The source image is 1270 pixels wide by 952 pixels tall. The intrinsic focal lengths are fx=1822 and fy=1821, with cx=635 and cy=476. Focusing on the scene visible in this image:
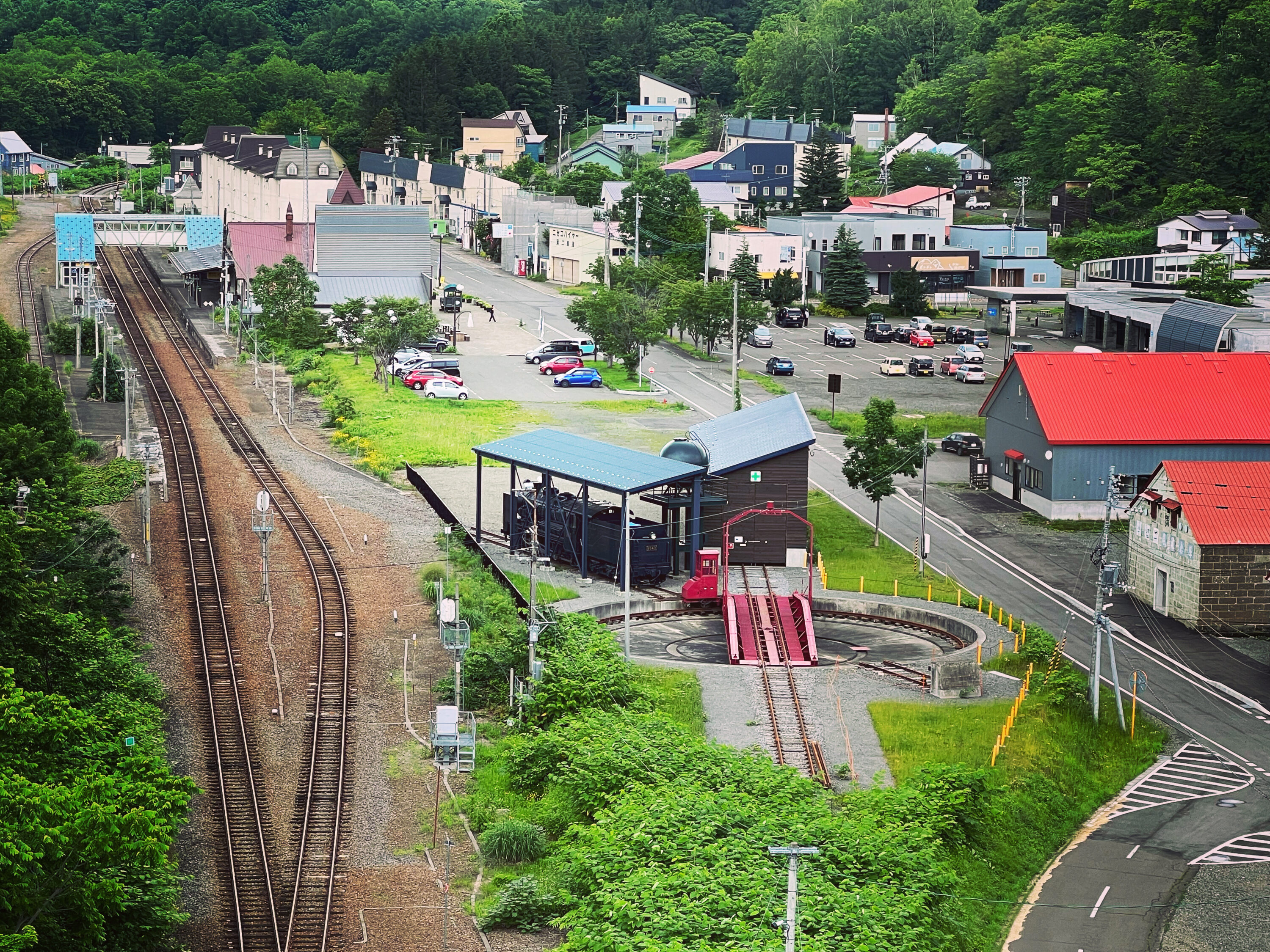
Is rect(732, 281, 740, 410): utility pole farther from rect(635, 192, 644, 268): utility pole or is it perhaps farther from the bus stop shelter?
rect(635, 192, 644, 268): utility pole

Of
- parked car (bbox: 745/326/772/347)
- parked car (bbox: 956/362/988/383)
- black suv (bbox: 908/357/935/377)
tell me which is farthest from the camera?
parked car (bbox: 745/326/772/347)

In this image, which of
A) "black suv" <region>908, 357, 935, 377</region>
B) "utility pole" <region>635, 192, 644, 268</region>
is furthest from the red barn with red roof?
"utility pole" <region>635, 192, 644, 268</region>

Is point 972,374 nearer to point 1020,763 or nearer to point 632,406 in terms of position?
point 632,406

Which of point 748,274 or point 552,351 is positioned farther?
point 748,274

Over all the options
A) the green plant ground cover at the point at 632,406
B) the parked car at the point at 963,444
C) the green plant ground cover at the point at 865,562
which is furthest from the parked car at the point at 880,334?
the green plant ground cover at the point at 865,562

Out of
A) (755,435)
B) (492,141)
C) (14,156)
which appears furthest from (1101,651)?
(14,156)

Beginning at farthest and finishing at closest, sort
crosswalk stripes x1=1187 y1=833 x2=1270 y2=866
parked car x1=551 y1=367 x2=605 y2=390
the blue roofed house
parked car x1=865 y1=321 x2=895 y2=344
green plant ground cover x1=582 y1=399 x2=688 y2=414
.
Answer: the blue roofed house, parked car x1=865 y1=321 x2=895 y2=344, parked car x1=551 y1=367 x2=605 y2=390, green plant ground cover x1=582 y1=399 x2=688 y2=414, crosswalk stripes x1=1187 y1=833 x2=1270 y2=866
